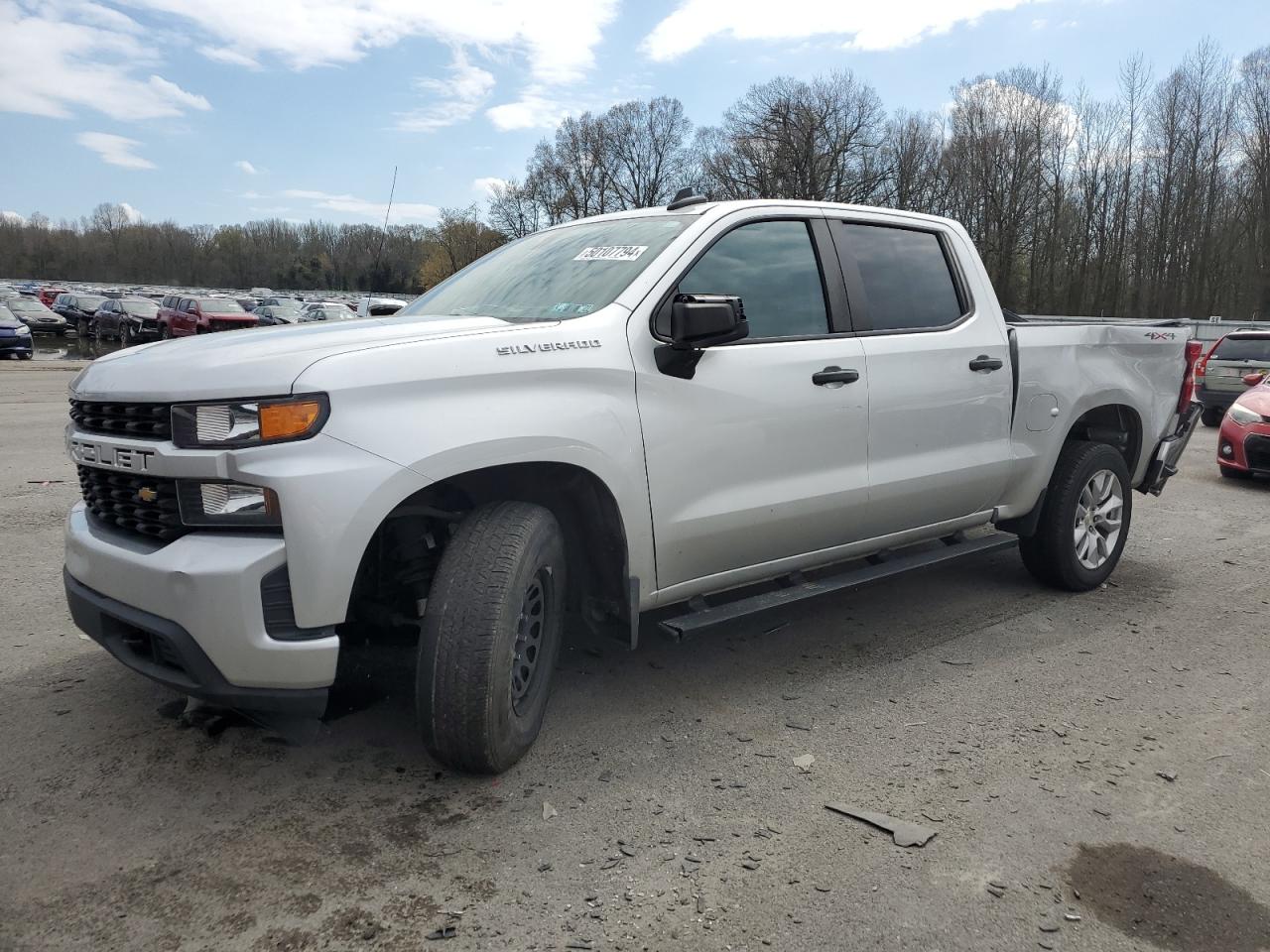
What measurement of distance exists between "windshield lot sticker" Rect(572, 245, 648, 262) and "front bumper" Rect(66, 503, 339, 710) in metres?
1.76

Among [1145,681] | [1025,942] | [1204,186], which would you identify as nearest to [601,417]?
[1025,942]

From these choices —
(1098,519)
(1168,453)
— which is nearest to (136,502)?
(1098,519)

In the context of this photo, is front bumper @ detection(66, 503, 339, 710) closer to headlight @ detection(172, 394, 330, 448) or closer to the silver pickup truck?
the silver pickup truck

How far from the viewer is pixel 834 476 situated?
13.1 ft

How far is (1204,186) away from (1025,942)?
59893 millimetres

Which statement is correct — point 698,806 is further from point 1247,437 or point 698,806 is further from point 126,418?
point 1247,437

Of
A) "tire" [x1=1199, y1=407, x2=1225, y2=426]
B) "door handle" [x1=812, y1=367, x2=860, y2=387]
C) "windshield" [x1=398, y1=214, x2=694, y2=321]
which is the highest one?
"windshield" [x1=398, y1=214, x2=694, y2=321]

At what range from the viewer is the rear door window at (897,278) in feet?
14.0

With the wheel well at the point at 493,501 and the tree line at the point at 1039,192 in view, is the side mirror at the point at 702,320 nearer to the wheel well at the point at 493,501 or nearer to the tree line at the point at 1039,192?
the wheel well at the point at 493,501

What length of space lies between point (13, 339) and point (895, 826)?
29.0 meters

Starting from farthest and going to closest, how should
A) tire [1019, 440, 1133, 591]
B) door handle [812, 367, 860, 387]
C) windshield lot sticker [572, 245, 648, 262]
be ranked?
tire [1019, 440, 1133, 591] < door handle [812, 367, 860, 387] < windshield lot sticker [572, 245, 648, 262]

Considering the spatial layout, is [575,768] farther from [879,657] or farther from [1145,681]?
[1145,681]

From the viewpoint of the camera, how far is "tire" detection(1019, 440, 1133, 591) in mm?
5129


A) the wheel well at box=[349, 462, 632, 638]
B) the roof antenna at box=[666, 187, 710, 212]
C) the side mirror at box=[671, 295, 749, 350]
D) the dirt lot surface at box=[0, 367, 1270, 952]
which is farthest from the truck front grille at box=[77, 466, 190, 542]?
the roof antenna at box=[666, 187, 710, 212]
